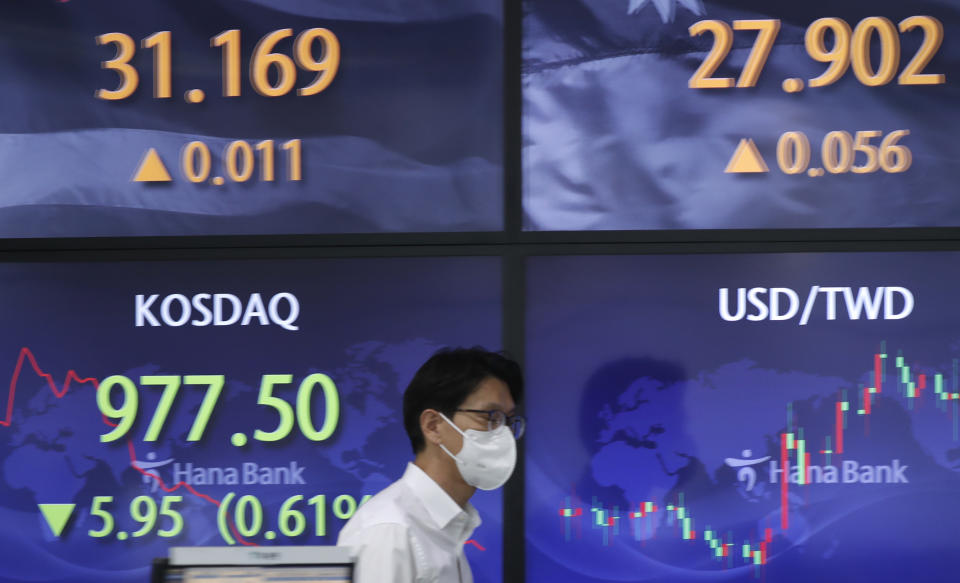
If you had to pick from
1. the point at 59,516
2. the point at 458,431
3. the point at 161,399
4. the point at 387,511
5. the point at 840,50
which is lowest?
the point at 59,516

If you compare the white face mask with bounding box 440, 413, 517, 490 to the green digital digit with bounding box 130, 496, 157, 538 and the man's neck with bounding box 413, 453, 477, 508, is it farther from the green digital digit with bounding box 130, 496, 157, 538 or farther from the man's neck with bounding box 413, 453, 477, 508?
the green digital digit with bounding box 130, 496, 157, 538

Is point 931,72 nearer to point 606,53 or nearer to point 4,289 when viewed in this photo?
point 606,53

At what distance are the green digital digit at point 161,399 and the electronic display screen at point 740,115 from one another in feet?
4.24

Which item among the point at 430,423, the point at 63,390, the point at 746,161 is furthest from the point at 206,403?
the point at 746,161

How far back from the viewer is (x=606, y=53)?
3.40 metres

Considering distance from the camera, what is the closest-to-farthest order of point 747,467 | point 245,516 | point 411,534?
point 411,534
point 747,467
point 245,516

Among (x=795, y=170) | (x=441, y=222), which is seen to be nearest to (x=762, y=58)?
(x=795, y=170)

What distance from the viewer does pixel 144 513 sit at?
3.42 m

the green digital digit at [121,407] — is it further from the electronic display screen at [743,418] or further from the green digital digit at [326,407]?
the electronic display screen at [743,418]

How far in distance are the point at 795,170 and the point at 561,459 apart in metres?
1.19

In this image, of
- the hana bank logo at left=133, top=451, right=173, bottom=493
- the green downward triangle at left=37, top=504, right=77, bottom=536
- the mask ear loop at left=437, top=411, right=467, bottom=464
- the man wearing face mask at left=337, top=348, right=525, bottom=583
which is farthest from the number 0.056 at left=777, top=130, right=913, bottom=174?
the green downward triangle at left=37, top=504, right=77, bottom=536

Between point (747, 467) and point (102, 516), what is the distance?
6.91ft

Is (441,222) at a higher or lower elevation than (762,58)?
lower

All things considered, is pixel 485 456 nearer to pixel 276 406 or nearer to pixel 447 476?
pixel 447 476
